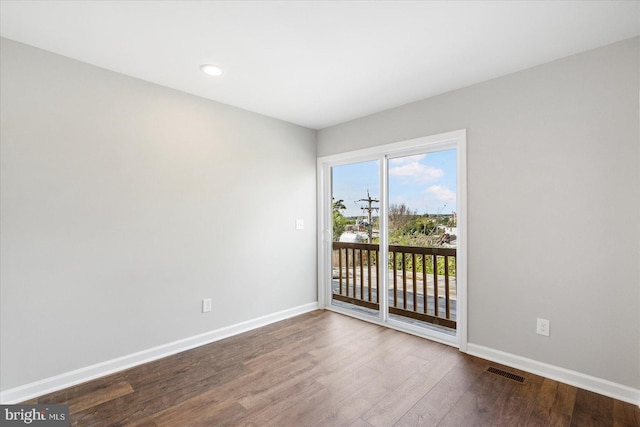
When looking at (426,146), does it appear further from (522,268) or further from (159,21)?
(159,21)

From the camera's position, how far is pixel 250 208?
3.39 metres

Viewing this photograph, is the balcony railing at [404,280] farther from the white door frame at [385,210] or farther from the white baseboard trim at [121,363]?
the white baseboard trim at [121,363]

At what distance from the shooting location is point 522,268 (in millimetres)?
2465

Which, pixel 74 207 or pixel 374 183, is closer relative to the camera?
pixel 74 207

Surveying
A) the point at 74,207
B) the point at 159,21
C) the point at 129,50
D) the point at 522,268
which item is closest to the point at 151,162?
the point at 74,207

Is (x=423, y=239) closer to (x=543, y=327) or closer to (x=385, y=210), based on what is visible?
(x=385, y=210)

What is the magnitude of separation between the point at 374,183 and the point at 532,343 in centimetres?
211

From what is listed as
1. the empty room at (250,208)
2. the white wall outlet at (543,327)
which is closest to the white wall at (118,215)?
the empty room at (250,208)

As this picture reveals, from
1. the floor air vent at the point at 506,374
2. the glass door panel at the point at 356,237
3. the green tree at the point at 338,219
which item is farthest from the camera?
the green tree at the point at 338,219

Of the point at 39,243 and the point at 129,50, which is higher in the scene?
the point at 129,50

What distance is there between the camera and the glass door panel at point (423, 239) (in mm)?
3070

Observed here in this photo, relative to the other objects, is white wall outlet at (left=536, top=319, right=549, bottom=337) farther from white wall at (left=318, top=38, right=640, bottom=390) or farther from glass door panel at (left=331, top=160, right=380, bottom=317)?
glass door panel at (left=331, top=160, right=380, bottom=317)

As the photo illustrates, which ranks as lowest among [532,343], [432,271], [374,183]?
[532,343]

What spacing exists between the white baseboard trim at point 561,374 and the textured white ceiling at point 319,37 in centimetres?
233
